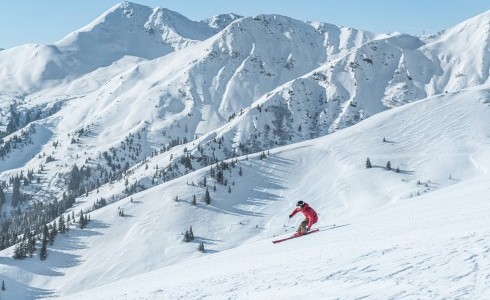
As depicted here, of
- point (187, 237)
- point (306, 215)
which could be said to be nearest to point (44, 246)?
point (187, 237)

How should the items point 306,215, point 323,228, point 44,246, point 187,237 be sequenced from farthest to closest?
point 44,246 < point 187,237 < point 323,228 < point 306,215

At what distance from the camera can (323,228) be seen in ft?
146

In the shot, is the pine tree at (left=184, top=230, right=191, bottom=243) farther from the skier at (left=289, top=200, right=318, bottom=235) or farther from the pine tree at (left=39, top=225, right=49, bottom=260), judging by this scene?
the skier at (left=289, top=200, right=318, bottom=235)

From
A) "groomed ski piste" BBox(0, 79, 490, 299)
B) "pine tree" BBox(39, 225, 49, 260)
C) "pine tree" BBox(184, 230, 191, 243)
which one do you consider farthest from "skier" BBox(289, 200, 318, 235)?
"pine tree" BBox(39, 225, 49, 260)

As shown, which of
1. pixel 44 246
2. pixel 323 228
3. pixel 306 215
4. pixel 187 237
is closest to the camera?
pixel 306 215

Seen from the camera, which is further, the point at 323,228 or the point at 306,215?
the point at 323,228

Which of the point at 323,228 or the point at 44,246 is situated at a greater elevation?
the point at 323,228

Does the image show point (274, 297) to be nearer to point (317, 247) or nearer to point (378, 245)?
point (378, 245)

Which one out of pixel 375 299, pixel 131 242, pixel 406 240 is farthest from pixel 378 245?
pixel 131 242

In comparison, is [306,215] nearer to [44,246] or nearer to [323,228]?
[323,228]

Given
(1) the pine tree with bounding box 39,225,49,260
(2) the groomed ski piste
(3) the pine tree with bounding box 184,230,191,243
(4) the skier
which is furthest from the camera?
(1) the pine tree with bounding box 39,225,49,260

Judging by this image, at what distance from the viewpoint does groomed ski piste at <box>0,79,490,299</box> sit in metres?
20.7

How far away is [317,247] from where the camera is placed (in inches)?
1270

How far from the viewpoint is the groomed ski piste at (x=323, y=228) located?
20688mm
